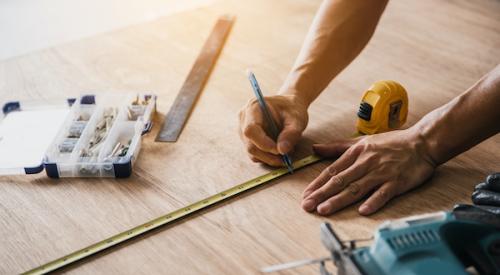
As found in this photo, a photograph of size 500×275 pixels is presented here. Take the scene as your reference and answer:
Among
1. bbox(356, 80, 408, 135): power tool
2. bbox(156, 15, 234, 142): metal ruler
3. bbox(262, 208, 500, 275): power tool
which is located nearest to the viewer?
bbox(262, 208, 500, 275): power tool

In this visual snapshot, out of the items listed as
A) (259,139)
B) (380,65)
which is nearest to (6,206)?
(259,139)

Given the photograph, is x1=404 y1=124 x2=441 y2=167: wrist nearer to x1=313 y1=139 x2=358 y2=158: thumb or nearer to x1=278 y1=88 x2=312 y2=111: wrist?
x1=313 y1=139 x2=358 y2=158: thumb

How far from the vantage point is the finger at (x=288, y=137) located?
1371 millimetres

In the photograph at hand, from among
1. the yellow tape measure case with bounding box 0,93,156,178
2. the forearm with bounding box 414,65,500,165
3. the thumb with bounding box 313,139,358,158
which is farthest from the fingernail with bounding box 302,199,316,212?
the yellow tape measure case with bounding box 0,93,156,178

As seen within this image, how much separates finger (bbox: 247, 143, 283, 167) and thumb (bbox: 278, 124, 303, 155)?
0.12 ft

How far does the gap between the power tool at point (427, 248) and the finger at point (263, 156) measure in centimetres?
47

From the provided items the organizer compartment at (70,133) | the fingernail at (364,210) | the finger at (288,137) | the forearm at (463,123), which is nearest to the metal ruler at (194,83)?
the organizer compartment at (70,133)

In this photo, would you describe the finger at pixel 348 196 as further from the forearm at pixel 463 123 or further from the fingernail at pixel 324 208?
the forearm at pixel 463 123

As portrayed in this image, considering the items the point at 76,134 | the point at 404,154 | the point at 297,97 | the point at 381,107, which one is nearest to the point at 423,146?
the point at 404,154

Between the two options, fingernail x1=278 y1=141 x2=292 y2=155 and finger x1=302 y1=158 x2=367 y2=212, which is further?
fingernail x1=278 y1=141 x2=292 y2=155

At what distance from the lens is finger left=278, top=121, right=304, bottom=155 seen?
137 centimetres

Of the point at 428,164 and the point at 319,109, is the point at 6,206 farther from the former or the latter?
the point at 428,164

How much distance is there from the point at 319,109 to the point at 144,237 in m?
0.71

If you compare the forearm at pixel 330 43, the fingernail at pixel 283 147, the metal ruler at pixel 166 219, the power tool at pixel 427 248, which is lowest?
the metal ruler at pixel 166 219
